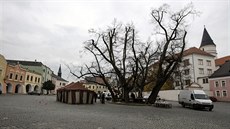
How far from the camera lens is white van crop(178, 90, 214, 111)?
22594mm

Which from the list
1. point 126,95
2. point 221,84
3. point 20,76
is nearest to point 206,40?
point 221,84

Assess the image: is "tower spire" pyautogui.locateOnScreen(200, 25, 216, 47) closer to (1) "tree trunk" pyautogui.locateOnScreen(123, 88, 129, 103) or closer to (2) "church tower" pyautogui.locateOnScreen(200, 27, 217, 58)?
(2) "church tower" pyautogui.locateOnScreen(200, 27, 217, 58)

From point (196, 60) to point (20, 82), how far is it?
55.6 meters

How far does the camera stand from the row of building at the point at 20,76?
165 ft

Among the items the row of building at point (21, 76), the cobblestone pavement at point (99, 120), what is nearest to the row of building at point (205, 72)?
the row of building at point (21, 76)

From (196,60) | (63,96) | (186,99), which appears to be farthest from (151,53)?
(196,60)

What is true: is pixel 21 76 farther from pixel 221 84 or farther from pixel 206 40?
pixel 206 40

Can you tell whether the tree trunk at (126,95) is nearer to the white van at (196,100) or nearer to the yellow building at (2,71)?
the white van at (196,100)

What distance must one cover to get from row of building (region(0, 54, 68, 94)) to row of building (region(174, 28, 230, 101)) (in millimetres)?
42124

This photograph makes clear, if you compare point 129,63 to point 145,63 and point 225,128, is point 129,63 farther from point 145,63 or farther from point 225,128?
point 225,128

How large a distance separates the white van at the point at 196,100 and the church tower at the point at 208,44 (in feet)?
187

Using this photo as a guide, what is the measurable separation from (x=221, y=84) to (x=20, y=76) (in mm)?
56010

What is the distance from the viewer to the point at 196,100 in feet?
76.0

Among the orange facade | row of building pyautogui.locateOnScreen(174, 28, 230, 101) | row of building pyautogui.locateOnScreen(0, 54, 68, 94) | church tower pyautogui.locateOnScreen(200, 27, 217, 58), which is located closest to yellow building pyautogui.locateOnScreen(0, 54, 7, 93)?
row of building pyautogui.locateOnScreen(0, 54, 68, 94)
